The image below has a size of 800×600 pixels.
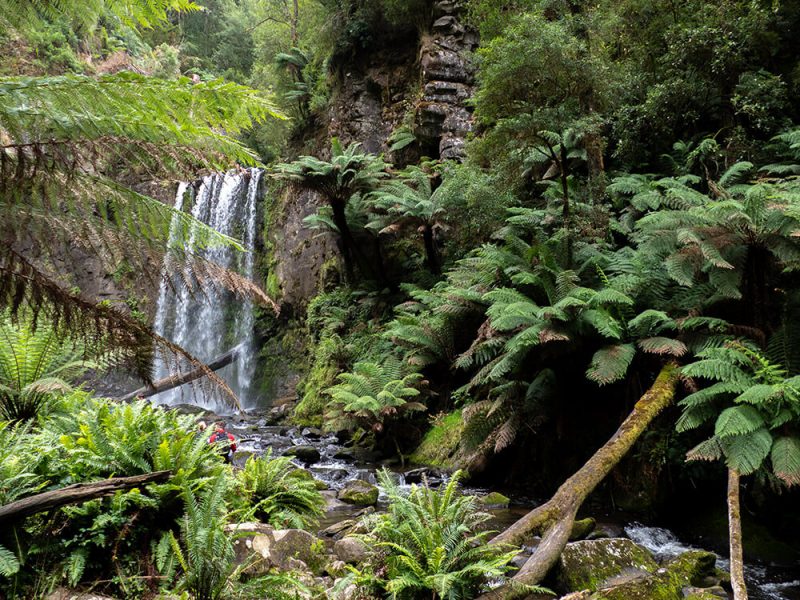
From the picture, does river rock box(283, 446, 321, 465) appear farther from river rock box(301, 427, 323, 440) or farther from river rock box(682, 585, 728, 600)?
river rock box(682, 585, 728, 600)

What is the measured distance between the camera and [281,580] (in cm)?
270

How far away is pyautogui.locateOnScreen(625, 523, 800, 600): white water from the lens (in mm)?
3650

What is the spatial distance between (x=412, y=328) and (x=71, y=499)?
6.20 meters

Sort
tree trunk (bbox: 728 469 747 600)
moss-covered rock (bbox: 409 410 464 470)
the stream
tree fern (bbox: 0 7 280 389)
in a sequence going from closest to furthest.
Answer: tree fern (bbox: 0 7 280 389) → tree trunk (bbox: 728 469 747 600) → the stream → moss-covered rock (bbox: 409 410 464 470)

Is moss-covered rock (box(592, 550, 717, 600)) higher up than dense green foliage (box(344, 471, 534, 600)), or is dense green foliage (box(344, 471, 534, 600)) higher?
dense green foliage (box(344, 471, 534, 600))

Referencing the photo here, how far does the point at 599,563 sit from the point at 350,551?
6.31ft

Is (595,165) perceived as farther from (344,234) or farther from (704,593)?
(704,593)

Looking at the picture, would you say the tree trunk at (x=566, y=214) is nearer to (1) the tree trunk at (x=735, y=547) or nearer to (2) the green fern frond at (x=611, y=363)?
(2) the green fern frond at (x=611, y=363)

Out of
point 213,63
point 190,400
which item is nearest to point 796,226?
point 190,400

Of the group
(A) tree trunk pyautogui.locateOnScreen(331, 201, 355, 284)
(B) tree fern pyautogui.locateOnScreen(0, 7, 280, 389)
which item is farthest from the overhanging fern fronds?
(A) tree trunk pyautogui.locateOnScreen(331, 201, 355, 284)

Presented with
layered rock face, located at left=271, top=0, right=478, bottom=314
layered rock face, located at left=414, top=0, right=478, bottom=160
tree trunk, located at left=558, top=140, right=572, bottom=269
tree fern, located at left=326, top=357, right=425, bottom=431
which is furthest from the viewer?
layered rock face, located at left=271, top=0, right=478, bottom=314

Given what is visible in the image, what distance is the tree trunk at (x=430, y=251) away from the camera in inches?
403

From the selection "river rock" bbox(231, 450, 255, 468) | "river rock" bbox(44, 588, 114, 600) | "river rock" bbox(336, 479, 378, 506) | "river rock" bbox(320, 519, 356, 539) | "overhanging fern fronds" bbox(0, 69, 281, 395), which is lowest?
"river rock" bbox(231, 450, 255, 468)

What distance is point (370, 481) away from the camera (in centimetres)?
713
